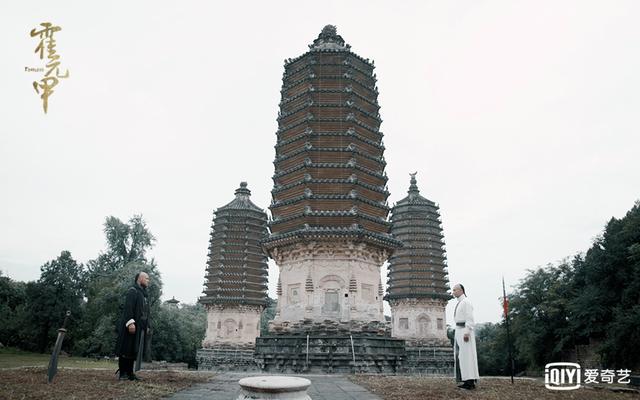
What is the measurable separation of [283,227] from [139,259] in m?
33.6

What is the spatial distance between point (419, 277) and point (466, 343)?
3704 centimetres

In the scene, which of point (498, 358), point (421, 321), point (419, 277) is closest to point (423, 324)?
point (421, 321)

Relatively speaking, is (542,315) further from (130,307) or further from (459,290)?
(130,307)

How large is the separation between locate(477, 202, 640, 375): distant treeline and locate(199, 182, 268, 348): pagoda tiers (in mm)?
27310

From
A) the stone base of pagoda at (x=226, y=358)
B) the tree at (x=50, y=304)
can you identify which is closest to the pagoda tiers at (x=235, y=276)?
the stone base of pagoda at (x=226, y=358)

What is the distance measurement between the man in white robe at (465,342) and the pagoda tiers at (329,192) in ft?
43.7

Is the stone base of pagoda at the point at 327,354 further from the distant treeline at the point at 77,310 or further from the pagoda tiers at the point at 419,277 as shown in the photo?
the pagoda tiers at the point at 419,277

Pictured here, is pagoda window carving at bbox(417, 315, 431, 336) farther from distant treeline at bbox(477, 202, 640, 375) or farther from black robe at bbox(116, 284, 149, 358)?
black robe at bbox(116, 284, 149, 358)

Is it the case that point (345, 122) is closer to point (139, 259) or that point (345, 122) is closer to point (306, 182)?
point (306, 182)

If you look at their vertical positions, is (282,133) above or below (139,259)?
above

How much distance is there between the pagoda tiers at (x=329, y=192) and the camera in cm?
2461

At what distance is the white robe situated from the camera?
10.5m

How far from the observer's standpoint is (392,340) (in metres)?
23.9

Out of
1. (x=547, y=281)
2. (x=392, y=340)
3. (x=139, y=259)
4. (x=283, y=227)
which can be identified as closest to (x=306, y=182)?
(x=283, y=227)
